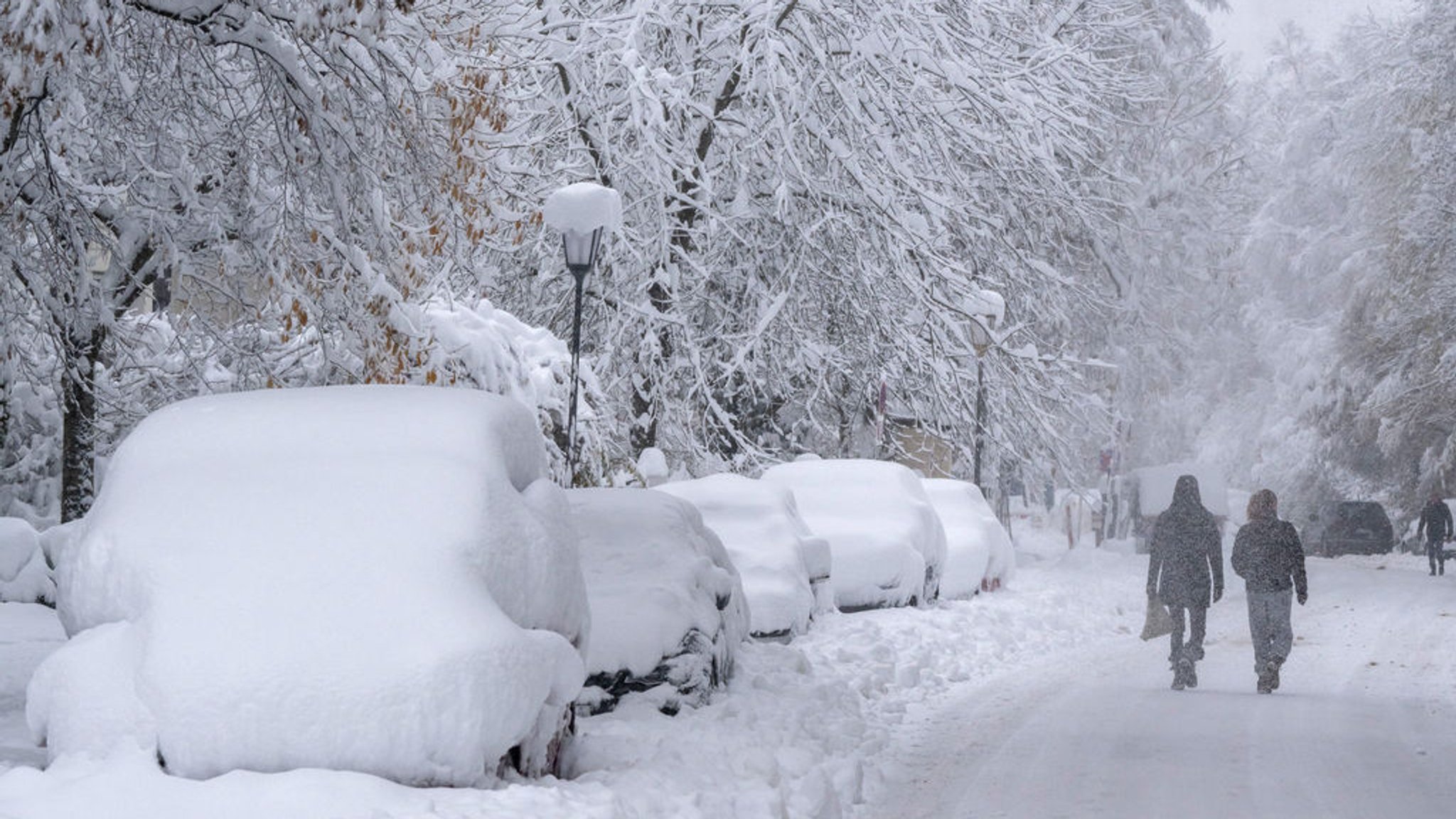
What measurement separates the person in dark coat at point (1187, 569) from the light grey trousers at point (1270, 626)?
1.27 ft

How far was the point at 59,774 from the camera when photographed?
6.42 metres

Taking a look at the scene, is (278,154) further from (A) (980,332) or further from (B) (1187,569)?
(A) (980,332)

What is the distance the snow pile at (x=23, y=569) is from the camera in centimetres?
1661

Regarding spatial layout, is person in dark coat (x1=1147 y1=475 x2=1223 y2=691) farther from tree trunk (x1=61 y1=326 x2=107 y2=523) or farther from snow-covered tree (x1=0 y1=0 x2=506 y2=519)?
tree trunk (x1=61 y1=326 x2=107 y2=523)

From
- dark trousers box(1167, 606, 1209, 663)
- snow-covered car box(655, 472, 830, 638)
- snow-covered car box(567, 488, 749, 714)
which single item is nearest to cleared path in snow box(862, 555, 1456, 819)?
dark trousers box(1167, 606, 1209, 663)

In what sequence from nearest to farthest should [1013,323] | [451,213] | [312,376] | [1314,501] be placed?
1. [451,213]
2. [312,376]
3. [1013,323]
4. [1314,501]

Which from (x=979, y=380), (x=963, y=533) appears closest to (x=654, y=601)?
(x=963, y=533)

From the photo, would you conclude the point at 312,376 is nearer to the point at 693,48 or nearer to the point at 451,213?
the point at 451,213

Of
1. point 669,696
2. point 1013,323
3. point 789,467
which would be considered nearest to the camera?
point 669,696

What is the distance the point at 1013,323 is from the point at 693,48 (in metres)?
11.9

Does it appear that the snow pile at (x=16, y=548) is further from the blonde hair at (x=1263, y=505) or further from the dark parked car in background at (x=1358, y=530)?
the dark parked car in background at (x=1358, y=530)

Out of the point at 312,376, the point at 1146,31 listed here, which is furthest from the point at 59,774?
the point at 1146,31

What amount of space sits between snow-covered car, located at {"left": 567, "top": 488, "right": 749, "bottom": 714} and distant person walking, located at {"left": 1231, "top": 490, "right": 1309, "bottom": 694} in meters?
4.84

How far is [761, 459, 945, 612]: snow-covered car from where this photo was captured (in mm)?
18297
